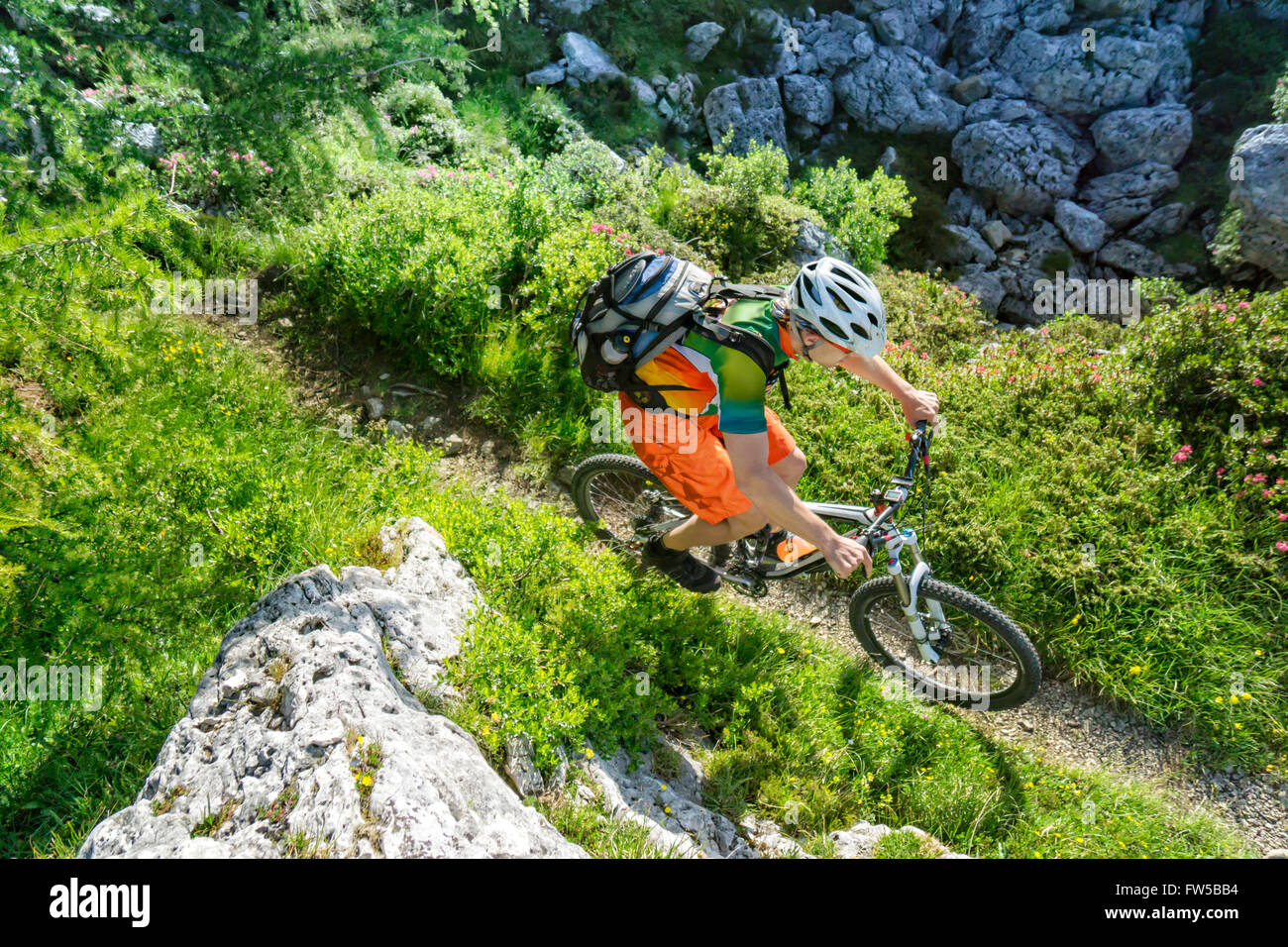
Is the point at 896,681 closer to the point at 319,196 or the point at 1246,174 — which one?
the point at 319,196

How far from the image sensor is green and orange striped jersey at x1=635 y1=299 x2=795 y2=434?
3.61 meters

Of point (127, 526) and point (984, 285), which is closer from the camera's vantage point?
point (127, 526)

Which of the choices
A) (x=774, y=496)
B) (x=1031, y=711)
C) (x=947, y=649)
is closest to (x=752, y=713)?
(x=947, y=649)

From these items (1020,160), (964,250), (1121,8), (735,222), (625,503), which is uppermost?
(1121,8)

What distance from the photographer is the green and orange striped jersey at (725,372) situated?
3613 mm

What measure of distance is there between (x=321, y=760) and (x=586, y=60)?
49.2 feet

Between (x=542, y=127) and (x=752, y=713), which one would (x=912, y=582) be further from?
(x=542, y=127)

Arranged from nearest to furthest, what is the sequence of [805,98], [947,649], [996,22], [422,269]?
[947,649] < [422,269] < [805,98] < [996,22]

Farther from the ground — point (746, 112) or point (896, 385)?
point (746, 112)

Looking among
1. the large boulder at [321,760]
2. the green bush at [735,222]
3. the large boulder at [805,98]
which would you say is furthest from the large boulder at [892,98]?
the large boulder at [321,760]

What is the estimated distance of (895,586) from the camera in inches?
188

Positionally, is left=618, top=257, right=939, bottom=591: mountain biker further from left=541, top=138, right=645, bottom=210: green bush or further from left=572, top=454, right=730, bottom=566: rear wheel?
left=541, top=138, right=645, bottom=210: green bush

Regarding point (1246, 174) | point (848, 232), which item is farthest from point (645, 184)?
point (1246, 174)

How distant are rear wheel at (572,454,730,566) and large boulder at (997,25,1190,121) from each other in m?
19.6
